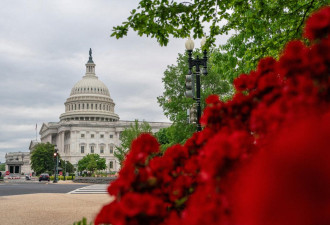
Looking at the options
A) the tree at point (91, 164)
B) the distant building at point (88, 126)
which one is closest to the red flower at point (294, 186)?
the tree at point (91, 164)

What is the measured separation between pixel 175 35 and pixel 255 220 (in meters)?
7.71

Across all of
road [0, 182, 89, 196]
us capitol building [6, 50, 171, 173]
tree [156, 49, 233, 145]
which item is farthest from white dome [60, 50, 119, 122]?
tree [156, 49, 233, 145]

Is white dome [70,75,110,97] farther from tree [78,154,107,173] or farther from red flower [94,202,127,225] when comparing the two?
red flower [94,202,127,225]

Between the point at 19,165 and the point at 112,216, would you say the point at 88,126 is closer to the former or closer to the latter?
the point at 19,165

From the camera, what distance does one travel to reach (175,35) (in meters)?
8.28

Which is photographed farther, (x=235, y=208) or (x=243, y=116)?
(x=243, y=116)

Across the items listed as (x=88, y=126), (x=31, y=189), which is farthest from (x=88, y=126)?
(x=31, y=189)

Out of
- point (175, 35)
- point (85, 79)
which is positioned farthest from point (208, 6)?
point (85, 79)

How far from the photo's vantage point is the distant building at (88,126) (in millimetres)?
126250

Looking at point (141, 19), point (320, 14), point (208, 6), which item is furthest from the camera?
point (208, 6)

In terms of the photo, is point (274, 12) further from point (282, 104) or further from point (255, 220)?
point (255, 220)

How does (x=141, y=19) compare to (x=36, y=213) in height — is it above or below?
above

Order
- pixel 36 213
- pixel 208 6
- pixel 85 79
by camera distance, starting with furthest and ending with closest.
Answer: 1. pixel 85 79
2. pixel 36 213
3. pixel 208 6

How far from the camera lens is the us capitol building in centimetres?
12625
